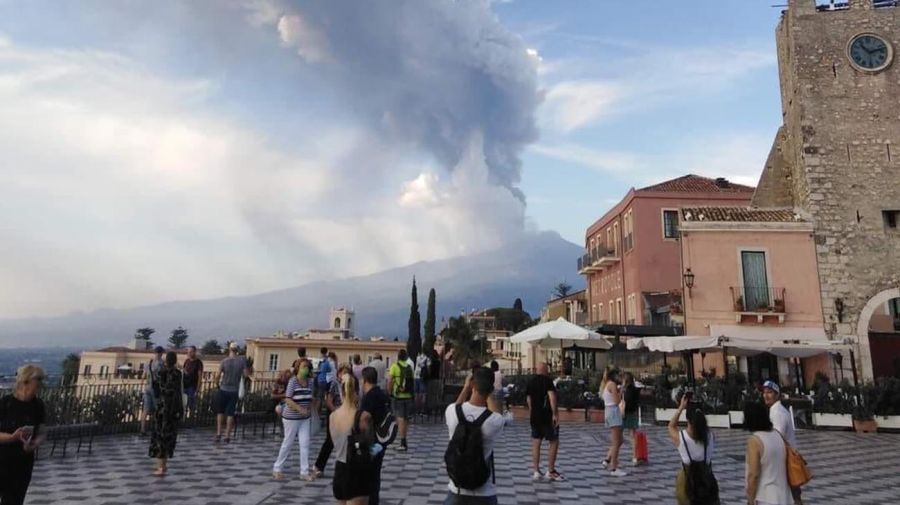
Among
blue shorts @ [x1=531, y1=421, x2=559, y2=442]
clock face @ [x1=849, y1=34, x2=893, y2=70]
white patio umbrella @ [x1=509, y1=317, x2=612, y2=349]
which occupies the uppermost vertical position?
clock face @ [x1=849, y1=34, x2=893, y2=70]

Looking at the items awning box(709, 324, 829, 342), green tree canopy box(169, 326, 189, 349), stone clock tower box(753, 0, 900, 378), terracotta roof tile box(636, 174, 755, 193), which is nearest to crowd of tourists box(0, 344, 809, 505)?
awning box(709, 324, 829, 342)

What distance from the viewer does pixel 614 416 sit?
9375 mm

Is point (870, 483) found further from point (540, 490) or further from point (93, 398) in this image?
point (93, 398)

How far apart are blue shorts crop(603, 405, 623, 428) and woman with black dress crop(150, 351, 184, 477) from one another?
695 cm

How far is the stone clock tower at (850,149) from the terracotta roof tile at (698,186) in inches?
307

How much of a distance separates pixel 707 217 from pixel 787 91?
24.5 ft

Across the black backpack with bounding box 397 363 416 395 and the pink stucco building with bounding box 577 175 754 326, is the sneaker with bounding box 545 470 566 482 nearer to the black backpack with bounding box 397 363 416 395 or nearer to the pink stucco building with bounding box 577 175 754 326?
the black backpack with bounding box 397 363 416 395

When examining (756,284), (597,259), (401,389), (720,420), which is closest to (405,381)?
(401,389)

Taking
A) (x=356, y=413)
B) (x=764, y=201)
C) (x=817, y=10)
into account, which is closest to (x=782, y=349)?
(x=764, y=201)

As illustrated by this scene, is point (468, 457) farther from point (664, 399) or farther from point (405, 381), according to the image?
point (664, 399)

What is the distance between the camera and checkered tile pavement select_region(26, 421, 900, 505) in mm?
7043

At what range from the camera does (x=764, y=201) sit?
85.4 feet

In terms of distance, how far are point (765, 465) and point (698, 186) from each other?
3008 centimetres

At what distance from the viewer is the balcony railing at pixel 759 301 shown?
21141 millimetres
